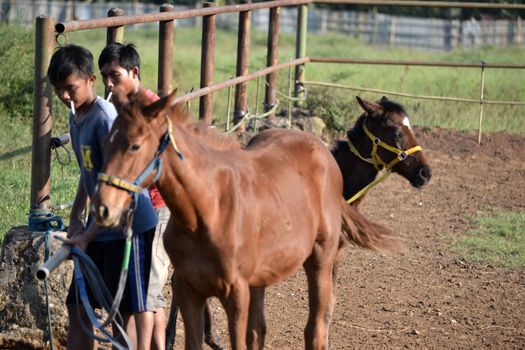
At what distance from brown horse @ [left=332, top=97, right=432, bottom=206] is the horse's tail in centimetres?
95

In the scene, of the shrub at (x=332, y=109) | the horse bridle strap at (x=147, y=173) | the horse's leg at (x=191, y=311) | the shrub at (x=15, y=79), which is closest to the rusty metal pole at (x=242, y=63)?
the shrub at (x=332, y=109)

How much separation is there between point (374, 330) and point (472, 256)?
1899 millimetres

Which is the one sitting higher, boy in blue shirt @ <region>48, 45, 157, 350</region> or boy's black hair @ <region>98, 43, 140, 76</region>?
boy's black hair @ <region>98, 43, 140, 76</region>

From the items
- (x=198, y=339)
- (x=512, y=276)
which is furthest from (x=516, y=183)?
(x=198, y=339)

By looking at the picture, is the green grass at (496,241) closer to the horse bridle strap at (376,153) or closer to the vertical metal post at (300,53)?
the horse bridle strap at (376,153)

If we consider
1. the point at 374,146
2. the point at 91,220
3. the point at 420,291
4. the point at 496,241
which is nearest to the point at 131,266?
the point at 91,220

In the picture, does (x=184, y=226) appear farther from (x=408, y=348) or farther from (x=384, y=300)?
(x=384, y=300)

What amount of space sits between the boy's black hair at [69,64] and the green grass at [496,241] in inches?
167

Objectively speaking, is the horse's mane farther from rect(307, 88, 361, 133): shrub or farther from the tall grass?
rect(307, 88, 361, 133): shrub

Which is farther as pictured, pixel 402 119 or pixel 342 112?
pixel 342 112

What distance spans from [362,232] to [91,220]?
6.15ft

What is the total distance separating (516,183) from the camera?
10.1 metres

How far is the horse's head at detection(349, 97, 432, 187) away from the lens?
6.56m

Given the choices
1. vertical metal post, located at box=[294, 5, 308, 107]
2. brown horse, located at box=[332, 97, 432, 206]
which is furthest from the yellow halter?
vertical metal post, located at box=[294, 5, 308, 107]
